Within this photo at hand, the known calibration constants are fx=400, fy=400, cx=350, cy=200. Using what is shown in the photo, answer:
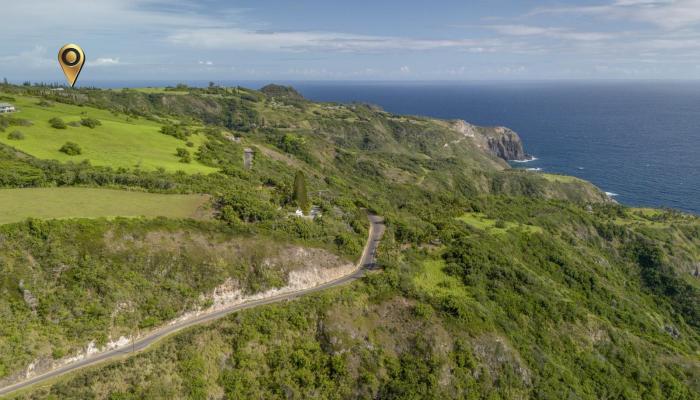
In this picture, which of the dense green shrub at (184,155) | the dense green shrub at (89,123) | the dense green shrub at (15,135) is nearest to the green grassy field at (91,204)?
the dense green shrub at (184,155)

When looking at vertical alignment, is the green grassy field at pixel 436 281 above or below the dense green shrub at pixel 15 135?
below

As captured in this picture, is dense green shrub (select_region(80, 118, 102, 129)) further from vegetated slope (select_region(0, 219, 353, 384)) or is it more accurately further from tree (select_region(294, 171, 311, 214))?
tree (select_region(294, 171, 311, 214))

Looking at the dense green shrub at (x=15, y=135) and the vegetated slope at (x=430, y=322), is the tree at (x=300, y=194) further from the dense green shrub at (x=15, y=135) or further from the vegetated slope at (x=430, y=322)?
the dense green shrub at (x=15, y=135)

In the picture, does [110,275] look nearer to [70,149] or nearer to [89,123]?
[70,149]

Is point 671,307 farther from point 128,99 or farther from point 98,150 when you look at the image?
point 128,99

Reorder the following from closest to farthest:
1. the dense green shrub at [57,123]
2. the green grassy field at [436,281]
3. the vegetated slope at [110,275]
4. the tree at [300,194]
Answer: the vegetated slope at [110,275] → the green grassy field at [436,281] → the tree at [300,194] → the dense green shrub at [57,123]

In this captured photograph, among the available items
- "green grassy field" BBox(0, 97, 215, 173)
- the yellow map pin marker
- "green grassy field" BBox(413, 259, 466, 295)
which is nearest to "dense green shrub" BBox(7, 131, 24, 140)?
"green grassy field" BBox(0, 97, 215, 173)

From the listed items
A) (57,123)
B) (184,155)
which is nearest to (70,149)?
(57,123)
